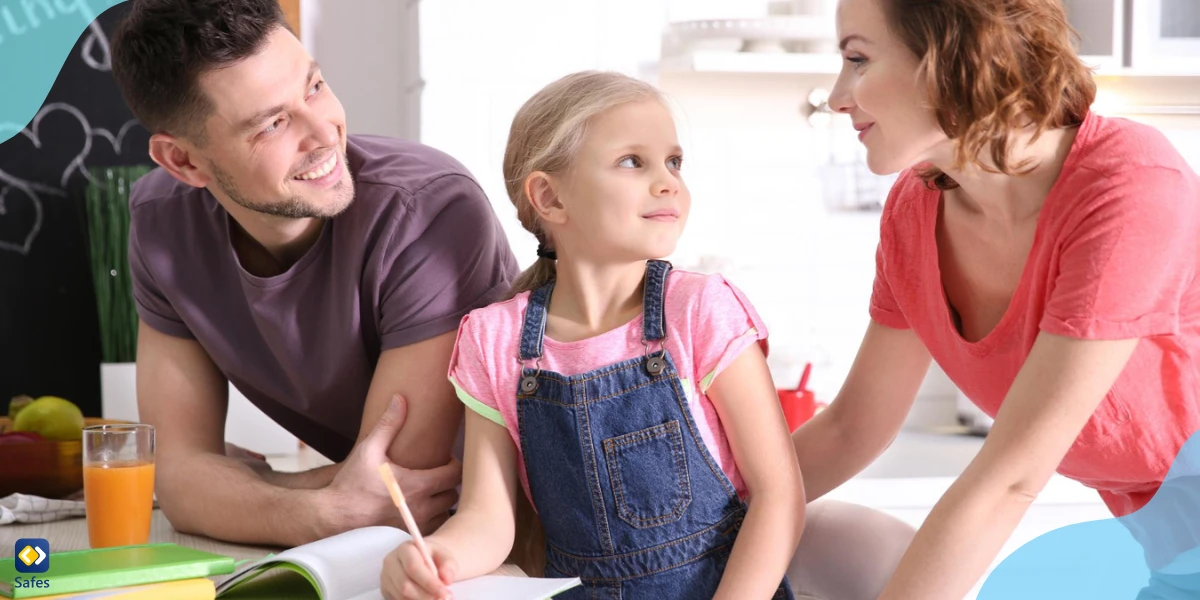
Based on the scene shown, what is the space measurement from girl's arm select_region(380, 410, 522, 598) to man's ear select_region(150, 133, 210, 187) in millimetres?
562

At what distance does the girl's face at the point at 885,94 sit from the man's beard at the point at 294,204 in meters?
0.61

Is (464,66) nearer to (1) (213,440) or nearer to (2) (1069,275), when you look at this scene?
(1) (213,440)

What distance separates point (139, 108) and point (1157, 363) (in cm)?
127

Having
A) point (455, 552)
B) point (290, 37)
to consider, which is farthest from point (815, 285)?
point (455, 552)

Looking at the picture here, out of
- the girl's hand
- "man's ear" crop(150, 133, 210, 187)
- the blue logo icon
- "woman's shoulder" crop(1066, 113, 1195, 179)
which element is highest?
"woman's shoulder" crop(1066, 113, 1195, 179)

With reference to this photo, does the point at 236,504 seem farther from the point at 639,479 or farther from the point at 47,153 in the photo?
the point at 47,153

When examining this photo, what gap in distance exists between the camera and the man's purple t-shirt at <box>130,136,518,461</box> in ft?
4.62

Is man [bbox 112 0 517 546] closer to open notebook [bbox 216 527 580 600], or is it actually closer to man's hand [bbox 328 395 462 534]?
man's hand [bbox 328 395 462 534]

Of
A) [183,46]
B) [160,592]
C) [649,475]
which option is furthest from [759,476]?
[183,46]

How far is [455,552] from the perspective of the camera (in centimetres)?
112

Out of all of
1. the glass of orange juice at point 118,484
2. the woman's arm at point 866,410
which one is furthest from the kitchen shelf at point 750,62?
the glass of orange juice at point 118,484

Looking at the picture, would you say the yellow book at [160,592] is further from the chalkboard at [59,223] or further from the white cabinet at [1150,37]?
the white cabinet at [1150,37]

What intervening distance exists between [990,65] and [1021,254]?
0.69ft

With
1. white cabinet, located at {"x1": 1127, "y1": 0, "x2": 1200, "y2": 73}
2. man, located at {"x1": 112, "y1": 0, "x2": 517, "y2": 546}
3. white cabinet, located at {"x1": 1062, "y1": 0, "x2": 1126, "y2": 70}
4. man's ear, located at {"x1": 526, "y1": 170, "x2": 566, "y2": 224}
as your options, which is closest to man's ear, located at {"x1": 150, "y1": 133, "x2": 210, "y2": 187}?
man, located at {"x1": 112, "y1": 0, "x2": 517, "y2": 546}
